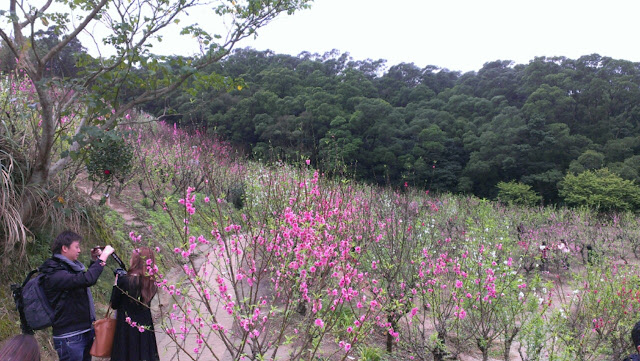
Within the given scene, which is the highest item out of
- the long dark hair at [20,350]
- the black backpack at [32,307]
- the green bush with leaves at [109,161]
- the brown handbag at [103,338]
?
the long dark hair at [20,350]

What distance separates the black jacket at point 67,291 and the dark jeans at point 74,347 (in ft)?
0.19

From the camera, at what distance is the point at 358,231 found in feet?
15.4

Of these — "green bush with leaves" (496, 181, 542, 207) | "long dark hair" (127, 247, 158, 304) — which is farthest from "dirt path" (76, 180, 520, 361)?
"green bush with leaves" (496, 181, 542, 207)

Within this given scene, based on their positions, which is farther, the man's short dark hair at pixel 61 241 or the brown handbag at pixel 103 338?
the brown handbag at pixel 103 338

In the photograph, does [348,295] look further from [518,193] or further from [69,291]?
[518,193]

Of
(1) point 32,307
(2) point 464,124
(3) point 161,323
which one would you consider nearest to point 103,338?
(1) point 32,307

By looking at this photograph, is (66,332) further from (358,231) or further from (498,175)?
(498,175)

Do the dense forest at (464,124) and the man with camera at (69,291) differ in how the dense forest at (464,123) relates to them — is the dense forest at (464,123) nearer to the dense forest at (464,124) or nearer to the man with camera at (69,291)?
the dense forest at (464,124)

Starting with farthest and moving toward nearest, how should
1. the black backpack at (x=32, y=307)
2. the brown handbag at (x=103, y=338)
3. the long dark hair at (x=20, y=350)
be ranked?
the brown handbag at (x=103, y=338) < the black backpack at (x=32, y=307) < the long dark hair at (x=20, y=350)

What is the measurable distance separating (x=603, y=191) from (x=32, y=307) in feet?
79.4

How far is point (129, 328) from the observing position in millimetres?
2807

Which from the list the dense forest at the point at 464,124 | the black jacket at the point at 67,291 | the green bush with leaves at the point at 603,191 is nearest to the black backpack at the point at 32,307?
the black jacket at the point at 67,291

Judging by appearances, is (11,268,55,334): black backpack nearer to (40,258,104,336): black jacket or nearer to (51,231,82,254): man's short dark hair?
(40,258,104,336): black jacket

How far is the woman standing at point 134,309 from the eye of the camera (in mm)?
2727
